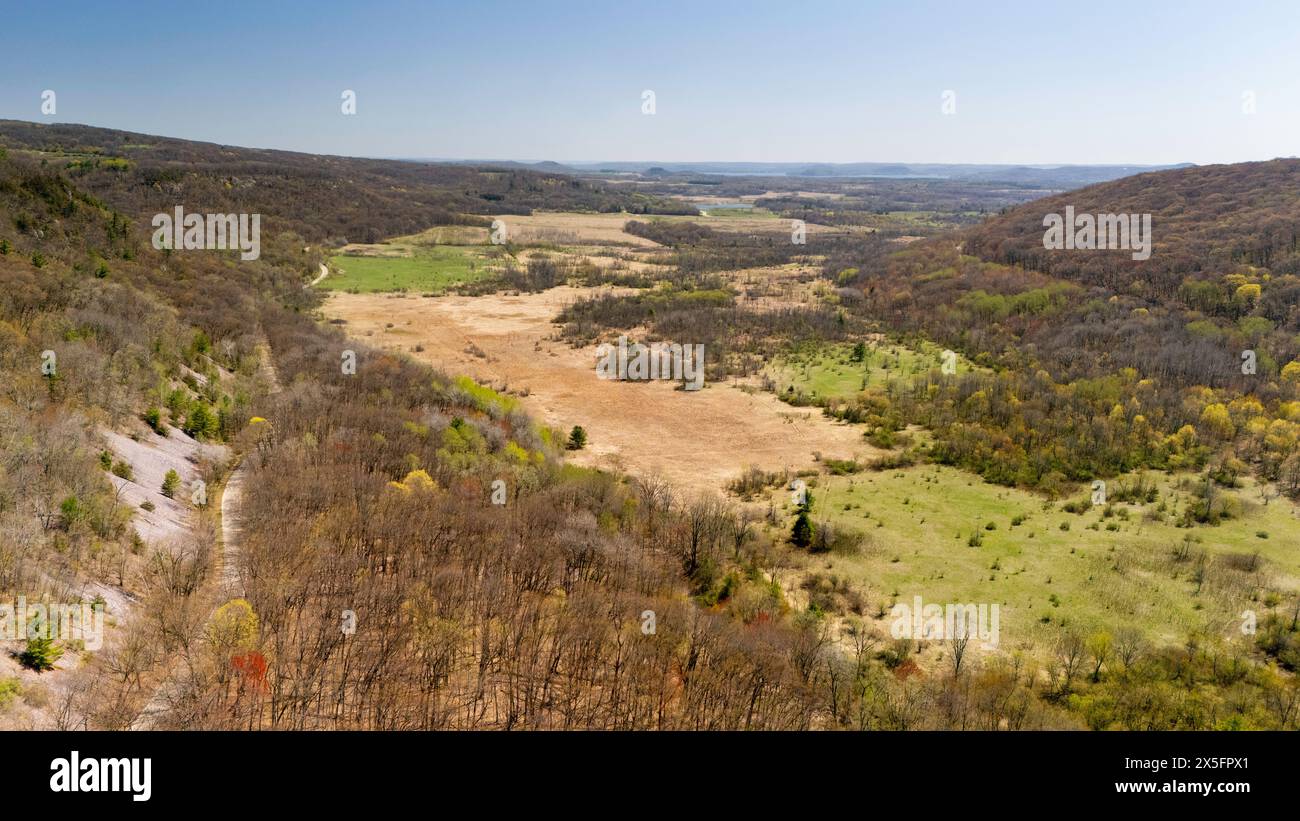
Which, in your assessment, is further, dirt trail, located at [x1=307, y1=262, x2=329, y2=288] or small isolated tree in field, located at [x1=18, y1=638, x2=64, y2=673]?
dirt trail, located at [x1=307, y1=262, x2=329, y2=288]

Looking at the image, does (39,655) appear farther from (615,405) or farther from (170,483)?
(615,405)

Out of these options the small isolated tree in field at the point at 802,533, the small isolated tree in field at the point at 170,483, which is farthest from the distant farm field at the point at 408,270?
the small isolated tree in field at the point at 802,533

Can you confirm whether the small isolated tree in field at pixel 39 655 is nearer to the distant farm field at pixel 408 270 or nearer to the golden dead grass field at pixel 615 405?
the golden dead grass field at pixel 615 405

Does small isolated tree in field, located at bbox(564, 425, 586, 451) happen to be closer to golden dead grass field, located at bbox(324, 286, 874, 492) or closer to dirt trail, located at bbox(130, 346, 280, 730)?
golden dead grass field, located at bbox(324, 286, 874, 492)

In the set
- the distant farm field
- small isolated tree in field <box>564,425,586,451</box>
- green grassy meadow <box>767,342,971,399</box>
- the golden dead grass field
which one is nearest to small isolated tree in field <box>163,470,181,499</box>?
the golden dead grass field
